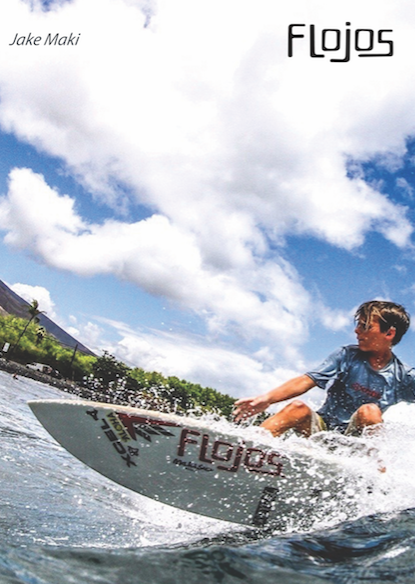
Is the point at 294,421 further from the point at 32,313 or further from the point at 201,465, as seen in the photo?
the point at 32,313

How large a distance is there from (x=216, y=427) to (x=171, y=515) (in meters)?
1.18

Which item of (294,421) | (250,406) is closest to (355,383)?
(294,421)

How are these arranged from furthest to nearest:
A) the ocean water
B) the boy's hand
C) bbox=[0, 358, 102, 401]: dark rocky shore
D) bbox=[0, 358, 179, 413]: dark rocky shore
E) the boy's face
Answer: bbox=[0, 358, 179, 413]: dark rocky shore, bbox=[0, 358, 102, 401]: dark rocky shore, the boy's face, the boy's hand, the ocean water

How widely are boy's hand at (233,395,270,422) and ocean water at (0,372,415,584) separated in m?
0.65

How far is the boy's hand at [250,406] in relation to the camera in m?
4.77

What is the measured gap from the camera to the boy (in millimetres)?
4812

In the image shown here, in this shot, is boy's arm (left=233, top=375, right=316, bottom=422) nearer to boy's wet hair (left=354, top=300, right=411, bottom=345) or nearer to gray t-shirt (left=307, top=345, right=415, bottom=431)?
gray t-shirt (left=307, top=345, right=415, bottom=431)

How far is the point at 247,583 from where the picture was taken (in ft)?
7.50

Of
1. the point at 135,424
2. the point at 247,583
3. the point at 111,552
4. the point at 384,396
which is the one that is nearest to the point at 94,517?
the point at 135,424

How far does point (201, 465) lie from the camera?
457 centimetres

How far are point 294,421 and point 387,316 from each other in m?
1.43

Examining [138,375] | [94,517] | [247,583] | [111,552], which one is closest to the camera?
[247,583]

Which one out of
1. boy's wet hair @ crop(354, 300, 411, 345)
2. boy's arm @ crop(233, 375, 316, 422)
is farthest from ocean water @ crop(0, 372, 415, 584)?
boy's wet hair @ crop(354, 300, 411, 345)

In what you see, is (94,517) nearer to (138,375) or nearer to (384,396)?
(384,396)
